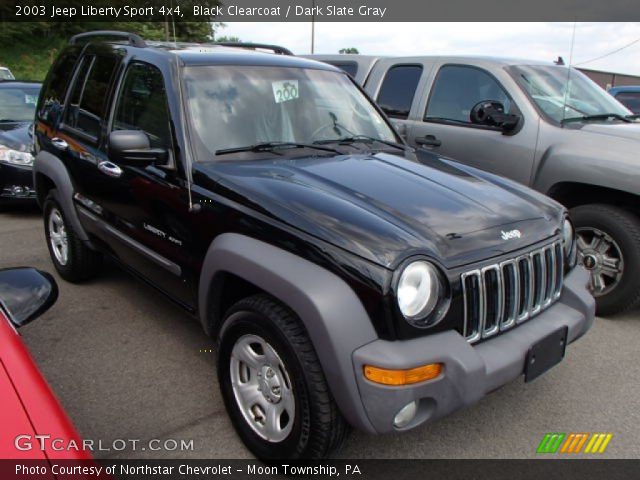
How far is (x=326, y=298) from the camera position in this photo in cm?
197

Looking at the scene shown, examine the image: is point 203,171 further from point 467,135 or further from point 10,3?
point 10,3

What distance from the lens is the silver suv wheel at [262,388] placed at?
87.6 inches

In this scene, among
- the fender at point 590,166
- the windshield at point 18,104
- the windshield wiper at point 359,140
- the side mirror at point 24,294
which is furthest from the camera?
the windshield at point 18,104

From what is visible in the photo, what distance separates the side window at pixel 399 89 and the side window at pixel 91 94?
276 centimetres

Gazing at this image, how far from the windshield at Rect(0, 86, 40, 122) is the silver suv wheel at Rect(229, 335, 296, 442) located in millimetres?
6648

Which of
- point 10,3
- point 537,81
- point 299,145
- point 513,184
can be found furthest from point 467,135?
point 10,3

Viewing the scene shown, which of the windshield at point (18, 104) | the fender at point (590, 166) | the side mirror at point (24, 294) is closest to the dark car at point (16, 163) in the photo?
the windshield at point (18, 104)

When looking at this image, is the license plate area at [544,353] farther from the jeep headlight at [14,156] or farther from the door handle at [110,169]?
the jeep headlight at [14,156]

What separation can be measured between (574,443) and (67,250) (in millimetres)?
3776

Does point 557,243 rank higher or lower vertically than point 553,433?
higher

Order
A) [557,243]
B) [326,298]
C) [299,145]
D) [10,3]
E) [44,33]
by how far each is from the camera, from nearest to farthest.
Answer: [326,298]
[557,243]
[299,145]
[10,3]
[44,33]

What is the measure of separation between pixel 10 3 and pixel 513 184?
36.7 metres

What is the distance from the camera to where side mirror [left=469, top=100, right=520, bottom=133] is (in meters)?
4.38

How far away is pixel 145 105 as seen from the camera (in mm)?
3188
